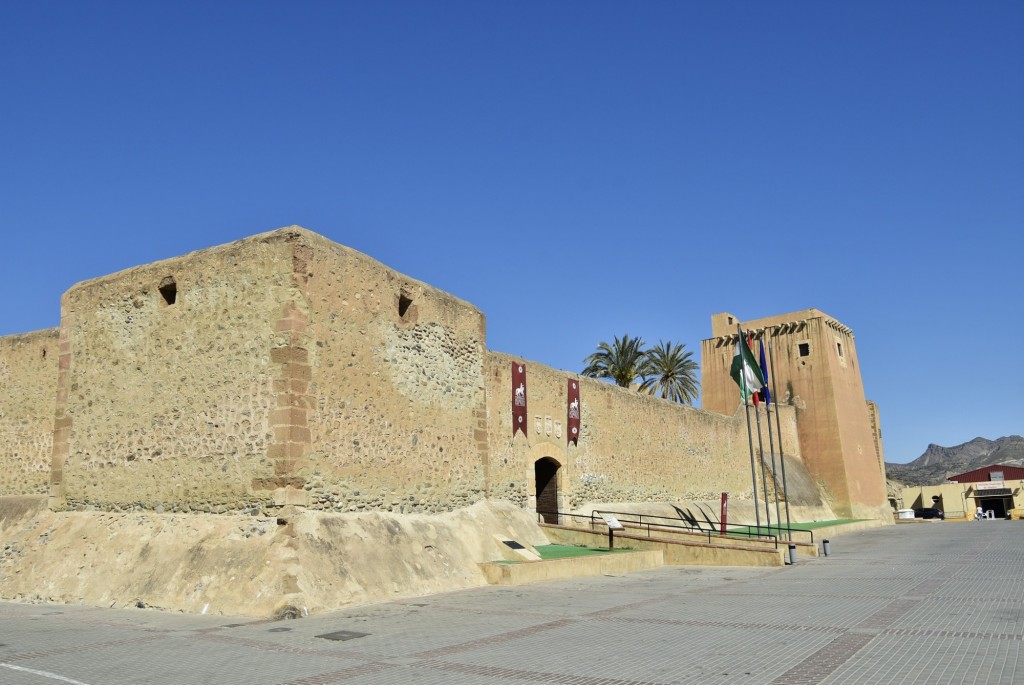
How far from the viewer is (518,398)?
1872cm

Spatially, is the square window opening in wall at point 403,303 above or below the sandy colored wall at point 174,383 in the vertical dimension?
above

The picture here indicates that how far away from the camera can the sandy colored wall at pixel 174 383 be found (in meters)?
10.5

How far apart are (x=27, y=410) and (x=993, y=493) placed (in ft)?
199

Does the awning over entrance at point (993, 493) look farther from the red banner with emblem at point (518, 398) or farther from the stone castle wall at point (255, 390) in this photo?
the stone castle wall at point (255, 390)

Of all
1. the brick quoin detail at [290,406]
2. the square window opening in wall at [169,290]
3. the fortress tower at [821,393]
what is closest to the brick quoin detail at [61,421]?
the square window opening in wall at [169,290]

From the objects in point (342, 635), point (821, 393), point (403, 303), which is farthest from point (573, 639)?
point (821, 393)

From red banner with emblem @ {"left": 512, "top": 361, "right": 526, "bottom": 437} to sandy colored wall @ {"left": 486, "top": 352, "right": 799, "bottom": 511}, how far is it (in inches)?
A: 6.8

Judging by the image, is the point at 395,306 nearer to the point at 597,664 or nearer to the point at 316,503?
the point at 316,503

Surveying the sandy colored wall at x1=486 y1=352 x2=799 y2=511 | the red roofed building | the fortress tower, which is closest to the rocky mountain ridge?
the red roofed building

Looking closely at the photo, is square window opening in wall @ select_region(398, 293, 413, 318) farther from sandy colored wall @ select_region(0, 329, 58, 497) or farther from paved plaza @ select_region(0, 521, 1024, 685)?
sandy colored wall @ select_region(0, 329, 58, 497)

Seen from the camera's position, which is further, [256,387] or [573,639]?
[256,387]

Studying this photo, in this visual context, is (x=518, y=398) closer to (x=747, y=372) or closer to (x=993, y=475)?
(x=747, y=372)

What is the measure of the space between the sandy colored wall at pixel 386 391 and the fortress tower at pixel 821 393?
24.6 metres

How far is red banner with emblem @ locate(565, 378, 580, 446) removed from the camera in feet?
67.9
